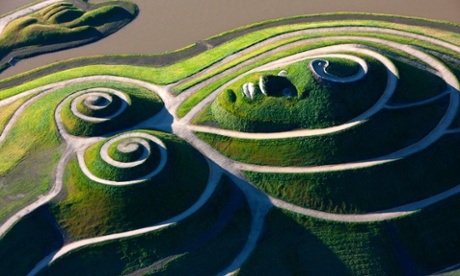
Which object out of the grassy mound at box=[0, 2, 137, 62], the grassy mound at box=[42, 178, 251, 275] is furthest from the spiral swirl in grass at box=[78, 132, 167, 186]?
the grassy mound at box=[0, 2, 137, 62]

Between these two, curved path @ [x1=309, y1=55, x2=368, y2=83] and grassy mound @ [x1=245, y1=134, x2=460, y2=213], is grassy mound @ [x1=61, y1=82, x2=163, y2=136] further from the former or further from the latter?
curved path @ [x1=309, y1=55, x2=368, y2=83]

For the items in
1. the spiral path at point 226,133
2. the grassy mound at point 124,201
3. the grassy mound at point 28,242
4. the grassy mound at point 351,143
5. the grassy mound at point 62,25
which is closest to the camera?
the grassy mound at point 28,242

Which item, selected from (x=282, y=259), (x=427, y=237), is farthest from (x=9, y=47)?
(x=427, y=237)

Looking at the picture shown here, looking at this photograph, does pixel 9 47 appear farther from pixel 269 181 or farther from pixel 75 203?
pixel 269 181

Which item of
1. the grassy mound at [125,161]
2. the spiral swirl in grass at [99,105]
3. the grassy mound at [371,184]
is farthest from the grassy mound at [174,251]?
the spiral swirl in grass at [99,105]

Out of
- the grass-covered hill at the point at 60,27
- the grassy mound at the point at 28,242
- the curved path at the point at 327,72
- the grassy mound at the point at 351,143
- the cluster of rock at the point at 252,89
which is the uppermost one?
the grass-covered hill at the point at 60,27

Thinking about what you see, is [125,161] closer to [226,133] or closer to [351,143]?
[226,133]

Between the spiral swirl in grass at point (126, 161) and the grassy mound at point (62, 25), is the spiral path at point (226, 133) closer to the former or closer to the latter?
the spiral swirl in grass at point (126, 161)

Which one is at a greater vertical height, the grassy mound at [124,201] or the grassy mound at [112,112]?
the grassy mound at [112,112]
